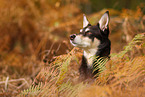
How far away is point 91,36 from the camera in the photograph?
1743 millimetres

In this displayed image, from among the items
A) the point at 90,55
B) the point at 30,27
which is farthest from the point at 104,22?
the point at 30,27

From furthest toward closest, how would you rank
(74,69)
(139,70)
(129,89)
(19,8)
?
1. (19,8)
2. (74,69)
3. (139,70)
4. (129,89)

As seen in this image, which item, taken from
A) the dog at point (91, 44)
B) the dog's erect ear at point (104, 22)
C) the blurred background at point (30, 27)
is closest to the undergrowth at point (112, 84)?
the dog at point (91, 44)

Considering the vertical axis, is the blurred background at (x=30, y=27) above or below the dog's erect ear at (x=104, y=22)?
above

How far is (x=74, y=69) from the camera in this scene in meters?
2.07

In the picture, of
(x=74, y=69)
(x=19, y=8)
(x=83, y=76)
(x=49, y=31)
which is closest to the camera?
(x=83, y=76)

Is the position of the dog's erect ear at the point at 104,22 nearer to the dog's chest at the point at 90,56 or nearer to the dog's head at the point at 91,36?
the dog's head at the point at 91,36

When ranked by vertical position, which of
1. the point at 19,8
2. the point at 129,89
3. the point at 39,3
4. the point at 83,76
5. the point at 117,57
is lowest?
the point at 129,89

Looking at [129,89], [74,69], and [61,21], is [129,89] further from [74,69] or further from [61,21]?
[61,21]

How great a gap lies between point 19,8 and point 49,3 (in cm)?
112

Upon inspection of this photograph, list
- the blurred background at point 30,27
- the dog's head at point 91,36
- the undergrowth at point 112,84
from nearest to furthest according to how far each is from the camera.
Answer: the undergrowth at point 112,84
the dog's head at point 91,36
the blurred background at point 30,27

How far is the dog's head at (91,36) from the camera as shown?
170cm

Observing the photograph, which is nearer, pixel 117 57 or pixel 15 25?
pixel 117 57

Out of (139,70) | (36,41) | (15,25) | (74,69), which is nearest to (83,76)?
(74,69)
